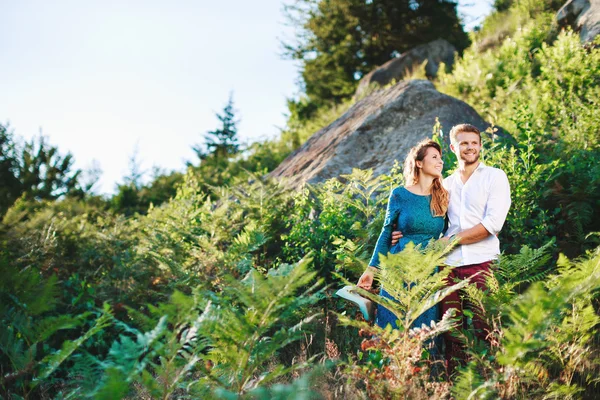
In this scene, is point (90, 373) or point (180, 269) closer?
point (90, 373)

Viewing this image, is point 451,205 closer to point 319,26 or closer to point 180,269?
point 180,269

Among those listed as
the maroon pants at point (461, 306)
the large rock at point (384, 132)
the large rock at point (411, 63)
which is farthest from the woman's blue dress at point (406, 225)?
the large rock at point (411, 63)

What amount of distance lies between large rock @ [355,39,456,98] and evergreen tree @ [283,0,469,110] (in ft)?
4.60

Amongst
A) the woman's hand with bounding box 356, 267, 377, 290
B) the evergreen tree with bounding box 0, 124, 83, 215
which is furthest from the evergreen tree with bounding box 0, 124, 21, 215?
the woman's hand with bounding box 356, 267, 377, 290

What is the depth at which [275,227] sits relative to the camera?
5719 mm

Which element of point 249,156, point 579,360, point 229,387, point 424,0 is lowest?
point 579,360

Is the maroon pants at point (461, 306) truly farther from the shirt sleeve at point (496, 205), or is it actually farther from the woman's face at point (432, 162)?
the woman's face at point (432, 162)

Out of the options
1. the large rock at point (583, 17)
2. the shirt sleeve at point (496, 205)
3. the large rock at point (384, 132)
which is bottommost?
the shirt sleeve at point (496, 205)

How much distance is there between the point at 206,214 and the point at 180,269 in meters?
1.47

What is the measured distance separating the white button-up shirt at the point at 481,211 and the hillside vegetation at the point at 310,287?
0.72 ft

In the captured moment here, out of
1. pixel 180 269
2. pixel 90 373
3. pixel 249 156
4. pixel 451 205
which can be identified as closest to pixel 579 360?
pixel 451 205

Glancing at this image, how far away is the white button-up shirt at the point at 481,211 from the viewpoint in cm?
348

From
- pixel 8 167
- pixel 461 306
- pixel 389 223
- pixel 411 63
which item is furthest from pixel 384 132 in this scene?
pixel 8 167

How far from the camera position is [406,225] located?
3732 mm
